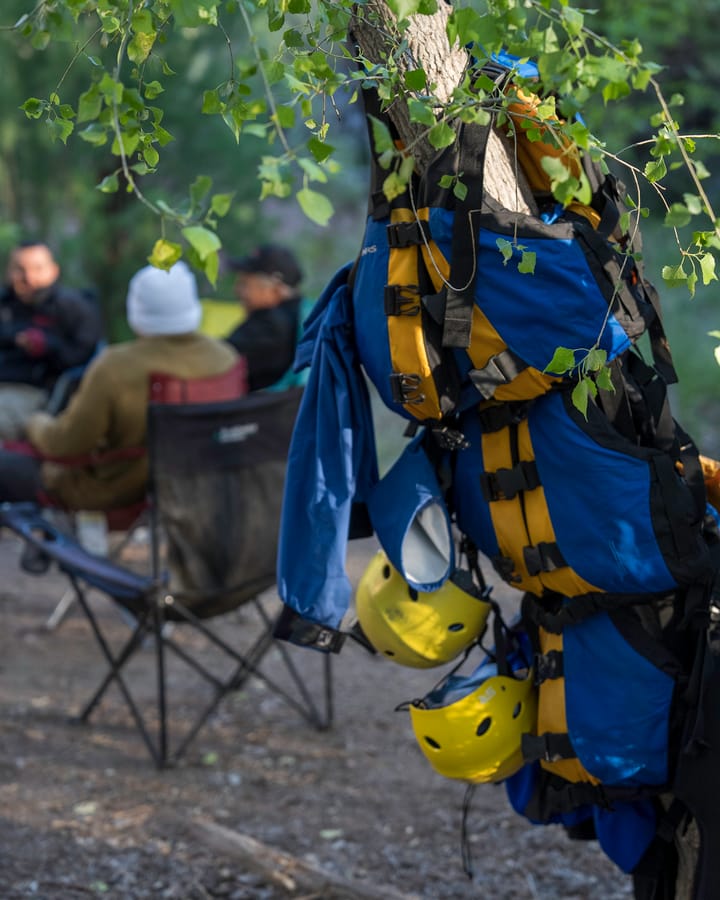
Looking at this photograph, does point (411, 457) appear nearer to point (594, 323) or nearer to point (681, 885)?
point (594, 323)

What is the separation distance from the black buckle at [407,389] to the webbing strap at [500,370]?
0.34ft

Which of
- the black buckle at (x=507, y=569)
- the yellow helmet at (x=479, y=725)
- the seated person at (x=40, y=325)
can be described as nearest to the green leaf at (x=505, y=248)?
the black buckle at (x=507, y=569)

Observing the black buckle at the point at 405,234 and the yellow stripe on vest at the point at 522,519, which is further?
the yellow stripe on vest at the point at 522,519

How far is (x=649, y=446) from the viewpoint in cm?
235

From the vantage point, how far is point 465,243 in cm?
213

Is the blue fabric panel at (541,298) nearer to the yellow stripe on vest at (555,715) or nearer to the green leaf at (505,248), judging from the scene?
the green leaf at (505,248)

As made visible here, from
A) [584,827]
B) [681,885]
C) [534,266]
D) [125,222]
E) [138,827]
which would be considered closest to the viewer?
[534,266]

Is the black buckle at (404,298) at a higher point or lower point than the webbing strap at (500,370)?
higher

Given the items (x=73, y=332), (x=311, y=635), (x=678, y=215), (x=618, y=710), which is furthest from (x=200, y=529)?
(x=678, y=215)

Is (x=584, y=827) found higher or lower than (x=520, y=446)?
lower

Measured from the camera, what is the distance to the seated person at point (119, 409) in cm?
484

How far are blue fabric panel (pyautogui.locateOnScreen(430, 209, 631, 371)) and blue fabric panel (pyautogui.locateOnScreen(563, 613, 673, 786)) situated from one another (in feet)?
1.88

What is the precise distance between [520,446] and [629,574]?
32 centimetres

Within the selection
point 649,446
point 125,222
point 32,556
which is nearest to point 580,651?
point 649,446
